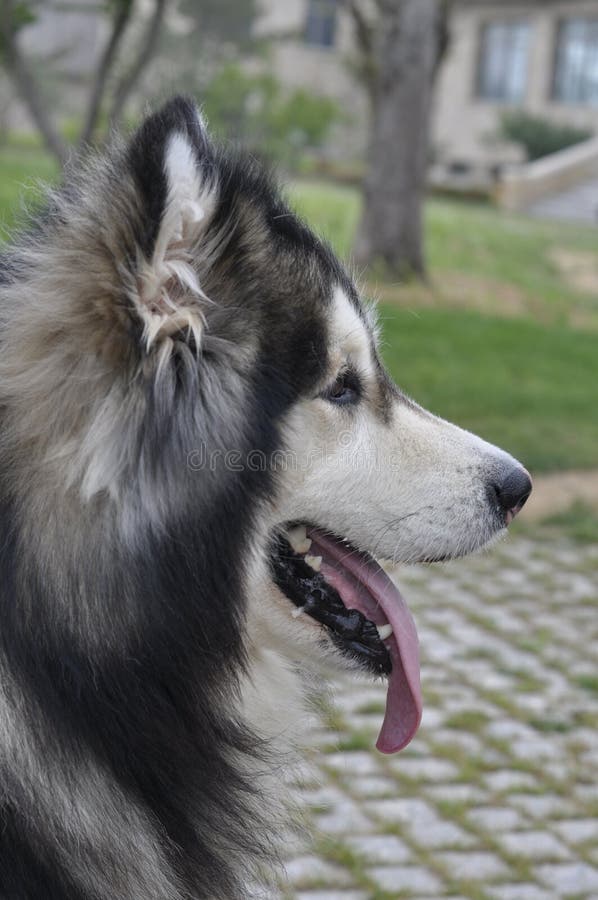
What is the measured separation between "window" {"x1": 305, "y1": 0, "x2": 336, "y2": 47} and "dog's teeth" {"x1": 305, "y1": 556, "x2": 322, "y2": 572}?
4454cm

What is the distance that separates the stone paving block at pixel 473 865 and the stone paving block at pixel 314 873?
351 mm

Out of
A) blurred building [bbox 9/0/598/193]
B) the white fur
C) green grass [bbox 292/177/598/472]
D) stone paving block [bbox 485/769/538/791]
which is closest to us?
the white fur

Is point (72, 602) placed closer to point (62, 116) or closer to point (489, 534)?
point (489, 534)

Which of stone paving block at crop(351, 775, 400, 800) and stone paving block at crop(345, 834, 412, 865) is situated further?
stone paving block at crop(351, 775, 400, 800)

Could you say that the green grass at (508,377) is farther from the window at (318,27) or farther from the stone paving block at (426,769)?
the window at (318,27)

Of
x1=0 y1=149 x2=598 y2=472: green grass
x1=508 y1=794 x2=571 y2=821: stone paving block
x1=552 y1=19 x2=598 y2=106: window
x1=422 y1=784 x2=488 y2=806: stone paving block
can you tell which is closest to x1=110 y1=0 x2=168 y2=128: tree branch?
x1=0 y1=149 x2=598 y2=472: green grass

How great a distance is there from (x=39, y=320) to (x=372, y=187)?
11834 mm

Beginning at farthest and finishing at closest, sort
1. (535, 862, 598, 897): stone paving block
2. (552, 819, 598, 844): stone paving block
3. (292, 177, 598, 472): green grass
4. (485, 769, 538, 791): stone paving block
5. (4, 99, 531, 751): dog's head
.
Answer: (292, 177, 598, 472): green grass
(485, 769, 538, 791): stone paving block
(552, 819, 598, 844): stone paving block
(535, 862, 598, 897): stone paving block
(4, 99, 531, 751): dog's head

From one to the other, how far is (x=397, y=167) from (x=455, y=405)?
509 cm

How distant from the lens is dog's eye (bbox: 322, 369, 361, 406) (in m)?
2.58

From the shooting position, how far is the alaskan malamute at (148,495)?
2174 mm

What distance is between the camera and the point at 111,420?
216 cm

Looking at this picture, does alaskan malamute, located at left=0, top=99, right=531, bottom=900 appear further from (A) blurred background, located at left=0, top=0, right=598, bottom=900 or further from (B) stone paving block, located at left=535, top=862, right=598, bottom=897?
(B) stone paving block, located at left=535, top=862, right=598, bottom=897

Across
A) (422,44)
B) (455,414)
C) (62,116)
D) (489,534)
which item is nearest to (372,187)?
(422,44)
